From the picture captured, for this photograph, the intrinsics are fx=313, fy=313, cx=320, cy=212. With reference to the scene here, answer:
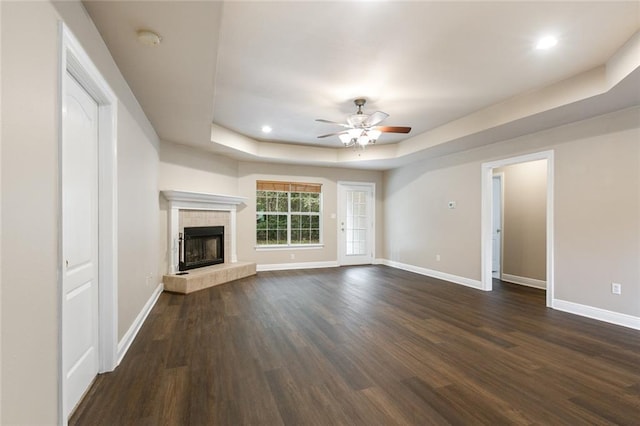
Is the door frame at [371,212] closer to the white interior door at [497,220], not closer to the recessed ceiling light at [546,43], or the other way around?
the white interior door at [497,220]

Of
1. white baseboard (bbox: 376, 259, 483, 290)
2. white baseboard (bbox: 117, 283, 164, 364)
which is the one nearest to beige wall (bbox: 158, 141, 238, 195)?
white baseboard (bbox: 117, 283, 164, 364)

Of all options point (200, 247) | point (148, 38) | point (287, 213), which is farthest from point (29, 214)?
point (287, 213)

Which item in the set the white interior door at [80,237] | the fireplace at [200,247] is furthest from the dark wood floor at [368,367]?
the fireplace at [200,247]

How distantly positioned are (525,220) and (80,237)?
6.57 m

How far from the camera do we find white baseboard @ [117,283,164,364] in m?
2.70

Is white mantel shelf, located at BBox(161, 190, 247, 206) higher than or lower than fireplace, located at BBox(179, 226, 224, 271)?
higher

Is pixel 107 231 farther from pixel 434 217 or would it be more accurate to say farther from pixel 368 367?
pixel 434 217

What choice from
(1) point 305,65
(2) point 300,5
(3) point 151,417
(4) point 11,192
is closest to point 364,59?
(1) point 305,65

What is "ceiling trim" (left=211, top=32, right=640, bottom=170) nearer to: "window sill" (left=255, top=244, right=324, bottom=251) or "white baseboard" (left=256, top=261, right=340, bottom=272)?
"window sill" (left=255, top=244, right=324, bottom=251)

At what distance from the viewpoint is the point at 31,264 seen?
129 centimetres

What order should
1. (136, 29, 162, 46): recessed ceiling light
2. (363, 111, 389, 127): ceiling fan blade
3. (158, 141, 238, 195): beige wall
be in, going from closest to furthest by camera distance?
(136, 29, 162, 46): recessed ceiling light < (363, 111, 389, 127): ceiling fan blade < (158, 141, 238, 195): beige wall

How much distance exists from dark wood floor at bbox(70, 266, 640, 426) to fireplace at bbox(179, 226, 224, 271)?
125 centimetres

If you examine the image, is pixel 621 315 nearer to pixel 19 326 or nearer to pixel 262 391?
pixel 262 391

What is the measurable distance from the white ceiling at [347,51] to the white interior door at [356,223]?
12.1 feet
